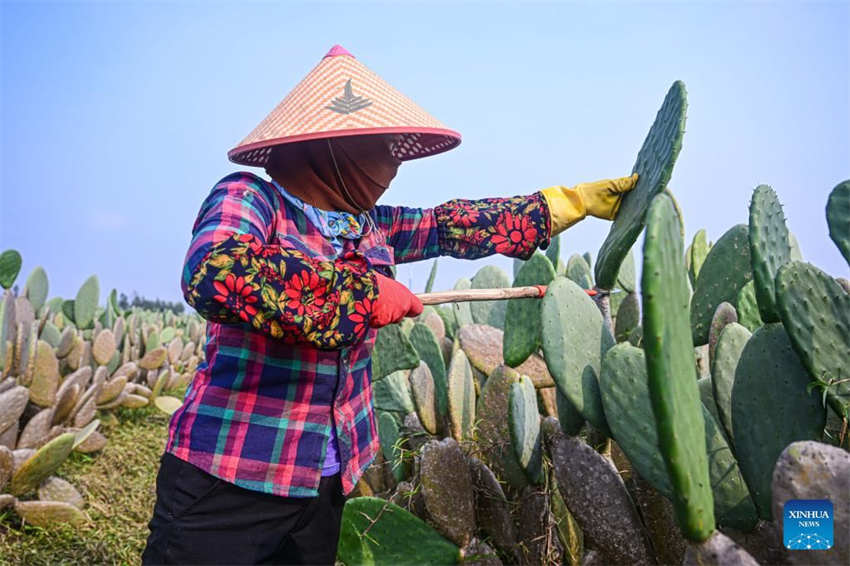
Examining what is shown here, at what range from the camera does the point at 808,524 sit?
1041 mm

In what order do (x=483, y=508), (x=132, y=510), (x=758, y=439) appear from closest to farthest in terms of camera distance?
(x=758, y=439) → (x=483, y=508) → (x=132, y=510)

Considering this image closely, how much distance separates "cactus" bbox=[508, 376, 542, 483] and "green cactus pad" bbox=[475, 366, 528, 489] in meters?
0.13

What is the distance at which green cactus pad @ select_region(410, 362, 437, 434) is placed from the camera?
2.40m

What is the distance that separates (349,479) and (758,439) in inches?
30.8

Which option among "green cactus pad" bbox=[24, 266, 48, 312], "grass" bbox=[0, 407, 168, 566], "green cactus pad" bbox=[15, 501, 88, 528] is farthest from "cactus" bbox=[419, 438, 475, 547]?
"green cactus pad" bbox=[24, 266, 48, 312]

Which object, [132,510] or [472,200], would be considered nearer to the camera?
[472,200]

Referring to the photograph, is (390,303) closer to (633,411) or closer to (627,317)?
(633,411)

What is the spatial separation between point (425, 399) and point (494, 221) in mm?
844

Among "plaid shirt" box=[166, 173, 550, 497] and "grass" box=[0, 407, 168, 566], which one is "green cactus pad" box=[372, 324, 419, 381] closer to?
"plaid shirt" box=[166, 173, 550, 497]

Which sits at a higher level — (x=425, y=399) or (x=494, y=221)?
(x=494, y=221)

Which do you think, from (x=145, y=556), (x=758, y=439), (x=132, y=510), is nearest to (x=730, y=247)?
(x=758, y=439)

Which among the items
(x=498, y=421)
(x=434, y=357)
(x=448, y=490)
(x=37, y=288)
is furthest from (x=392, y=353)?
(x=37, y=288)

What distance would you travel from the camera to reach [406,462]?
244 centimetres

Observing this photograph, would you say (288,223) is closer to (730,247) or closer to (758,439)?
(758,439)
